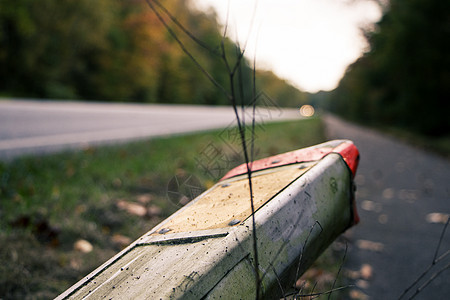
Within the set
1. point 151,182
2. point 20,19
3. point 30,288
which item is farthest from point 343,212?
point 20,19

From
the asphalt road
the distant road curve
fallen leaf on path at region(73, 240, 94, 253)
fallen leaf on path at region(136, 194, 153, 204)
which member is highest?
the distant road curve

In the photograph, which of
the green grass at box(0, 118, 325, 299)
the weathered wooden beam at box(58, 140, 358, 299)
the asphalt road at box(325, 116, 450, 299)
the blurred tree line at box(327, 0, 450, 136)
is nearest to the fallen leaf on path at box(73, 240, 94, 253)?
the green grass at box(0, 118, 325, 299)

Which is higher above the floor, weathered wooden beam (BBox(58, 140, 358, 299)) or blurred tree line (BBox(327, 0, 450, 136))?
blurred tree line (BBox(327, 0, 450, 136))

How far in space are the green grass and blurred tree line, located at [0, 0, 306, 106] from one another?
1599 cm

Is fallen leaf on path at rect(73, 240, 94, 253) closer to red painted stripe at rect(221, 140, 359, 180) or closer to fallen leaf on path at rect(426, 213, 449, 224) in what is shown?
red painted stripe at rect(221, 140, 359, 180)

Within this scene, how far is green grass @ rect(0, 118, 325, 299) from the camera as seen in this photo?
1852 mm

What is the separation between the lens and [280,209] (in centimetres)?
101

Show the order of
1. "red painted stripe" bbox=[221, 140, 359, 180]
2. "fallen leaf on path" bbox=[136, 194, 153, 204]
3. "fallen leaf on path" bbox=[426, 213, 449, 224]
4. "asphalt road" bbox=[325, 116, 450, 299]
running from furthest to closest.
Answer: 1. "fallen leaf on path" bbox=[426, 213, 449, 224]
2. "fallen leaf on path" bbox=[136, 194, 153, 204]
3. "asphalt road" bbox=[325, 116, 450, 299]
4. "red painted stripe" bbox=[221, 140, 359, 180]

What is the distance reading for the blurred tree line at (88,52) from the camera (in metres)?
19.2

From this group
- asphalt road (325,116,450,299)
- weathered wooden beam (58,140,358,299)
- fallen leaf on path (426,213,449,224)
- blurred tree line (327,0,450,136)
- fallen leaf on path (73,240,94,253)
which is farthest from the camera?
blurred tree line (327,0,450,136)

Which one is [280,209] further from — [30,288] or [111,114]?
[111,114]

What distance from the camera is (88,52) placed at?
2602cm

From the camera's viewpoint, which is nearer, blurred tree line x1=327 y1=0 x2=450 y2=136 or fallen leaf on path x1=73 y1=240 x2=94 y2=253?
fallen leaf on path x1=73 y1=240 x2=94 y2=253

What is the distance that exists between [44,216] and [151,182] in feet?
5.19
